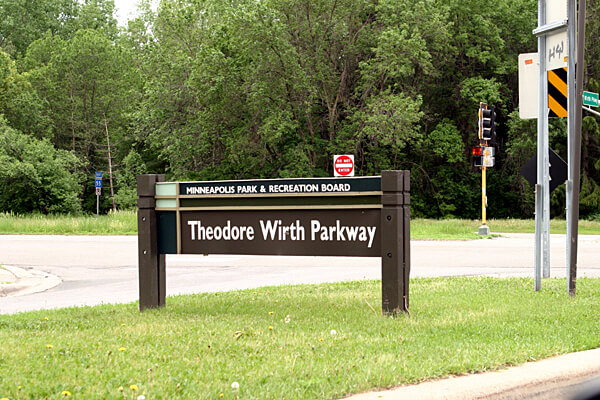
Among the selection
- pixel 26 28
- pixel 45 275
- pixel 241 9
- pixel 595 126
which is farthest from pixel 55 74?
pixel 45 275

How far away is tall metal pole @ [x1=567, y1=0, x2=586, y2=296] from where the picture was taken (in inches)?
392

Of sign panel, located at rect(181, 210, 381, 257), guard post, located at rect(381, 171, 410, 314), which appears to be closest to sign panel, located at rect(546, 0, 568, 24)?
guard post, located at rect(381, 171, 410, 314)

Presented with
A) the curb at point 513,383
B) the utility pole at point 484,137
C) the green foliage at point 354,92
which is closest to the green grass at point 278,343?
the curb at point 513,383

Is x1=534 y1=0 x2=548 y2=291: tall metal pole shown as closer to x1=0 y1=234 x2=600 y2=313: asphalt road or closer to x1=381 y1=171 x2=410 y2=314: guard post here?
x1=381 y1=171 x2=410 y2=314: guard post

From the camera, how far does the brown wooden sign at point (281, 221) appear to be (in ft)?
26.5

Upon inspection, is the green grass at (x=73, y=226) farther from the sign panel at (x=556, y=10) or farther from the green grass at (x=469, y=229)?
the sign panel at (x=556, y=10)

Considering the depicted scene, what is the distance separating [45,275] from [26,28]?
66065mm

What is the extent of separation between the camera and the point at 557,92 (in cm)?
1131

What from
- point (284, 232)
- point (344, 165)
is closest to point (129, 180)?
point (344, 165)

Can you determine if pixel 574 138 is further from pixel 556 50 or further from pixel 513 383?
pixel 513 383

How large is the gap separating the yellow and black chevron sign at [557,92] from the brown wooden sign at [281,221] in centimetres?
434

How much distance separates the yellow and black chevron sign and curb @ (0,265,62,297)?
9.48 m

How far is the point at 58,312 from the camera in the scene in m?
9.10

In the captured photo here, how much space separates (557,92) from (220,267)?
28.6ft
